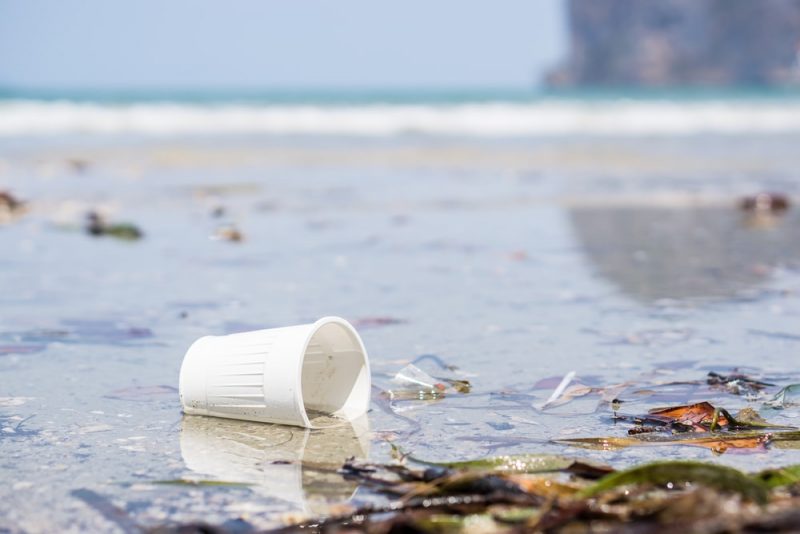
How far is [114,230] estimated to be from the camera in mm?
7805

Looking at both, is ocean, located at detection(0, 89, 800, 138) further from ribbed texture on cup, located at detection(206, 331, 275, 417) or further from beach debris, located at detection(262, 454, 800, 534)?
beach debris, located at detection(262, 454, 800, 534)

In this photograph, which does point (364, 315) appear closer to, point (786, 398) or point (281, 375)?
point (281, 375)

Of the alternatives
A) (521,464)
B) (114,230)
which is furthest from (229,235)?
(521,464)

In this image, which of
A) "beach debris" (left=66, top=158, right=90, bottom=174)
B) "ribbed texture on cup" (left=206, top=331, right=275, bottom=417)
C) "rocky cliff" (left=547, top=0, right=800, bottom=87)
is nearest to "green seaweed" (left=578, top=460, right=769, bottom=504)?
"ribbed texture on cup" (left=206, top=331, right=275, bottom=417)

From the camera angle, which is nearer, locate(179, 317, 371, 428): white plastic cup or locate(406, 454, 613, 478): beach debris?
locate(406, 454, 613, 478): beach debris

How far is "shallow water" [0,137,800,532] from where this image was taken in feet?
9.42

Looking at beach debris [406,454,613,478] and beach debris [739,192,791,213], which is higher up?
beach debris [406,454,613,478]

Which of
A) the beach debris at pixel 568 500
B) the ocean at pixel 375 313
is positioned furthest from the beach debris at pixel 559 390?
the beach debris at pixel 568 500

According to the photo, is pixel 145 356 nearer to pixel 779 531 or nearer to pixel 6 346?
pixel 6 346

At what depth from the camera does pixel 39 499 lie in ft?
8.55

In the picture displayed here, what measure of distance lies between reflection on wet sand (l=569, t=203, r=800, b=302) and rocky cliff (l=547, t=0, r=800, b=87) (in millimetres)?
81828

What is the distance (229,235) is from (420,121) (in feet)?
67.5

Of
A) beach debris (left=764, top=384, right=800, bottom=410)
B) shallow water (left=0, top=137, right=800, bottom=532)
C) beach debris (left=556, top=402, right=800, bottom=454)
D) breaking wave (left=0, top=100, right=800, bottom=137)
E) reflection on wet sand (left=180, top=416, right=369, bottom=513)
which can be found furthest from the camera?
breaking wave (left=0, top=100, right=800, bottom=137)

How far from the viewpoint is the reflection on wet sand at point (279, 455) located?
267 cm
